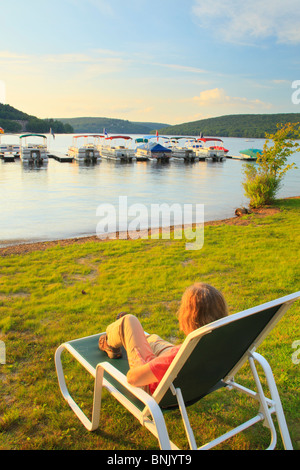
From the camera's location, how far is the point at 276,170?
41.0ft

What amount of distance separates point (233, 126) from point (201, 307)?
426 feet

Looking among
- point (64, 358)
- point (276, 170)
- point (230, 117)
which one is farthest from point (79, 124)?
point (64, 358)

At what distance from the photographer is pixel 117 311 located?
433 cm

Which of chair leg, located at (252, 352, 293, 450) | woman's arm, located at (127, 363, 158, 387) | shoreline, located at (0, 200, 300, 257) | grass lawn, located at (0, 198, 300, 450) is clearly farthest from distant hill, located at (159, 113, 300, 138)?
woman's arm, located at (127, 363, 158, 387)

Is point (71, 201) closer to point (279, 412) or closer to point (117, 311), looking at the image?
point (117, 311)

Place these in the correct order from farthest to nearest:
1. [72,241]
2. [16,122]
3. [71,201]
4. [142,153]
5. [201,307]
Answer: [16,122], [142,153], [71,201], [72,241], [201,307]

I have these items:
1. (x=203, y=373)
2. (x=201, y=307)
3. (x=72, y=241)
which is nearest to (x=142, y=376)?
(x=203, y=373)

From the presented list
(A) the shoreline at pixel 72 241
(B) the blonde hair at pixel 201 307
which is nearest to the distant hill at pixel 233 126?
(A) the shoreline at pixel 72 241

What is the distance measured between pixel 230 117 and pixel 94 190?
4776 inches

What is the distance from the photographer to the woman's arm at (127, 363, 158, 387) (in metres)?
2.04

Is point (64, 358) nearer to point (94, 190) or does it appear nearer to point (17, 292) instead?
point (17, 292)

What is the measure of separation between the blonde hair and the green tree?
11.0 meters

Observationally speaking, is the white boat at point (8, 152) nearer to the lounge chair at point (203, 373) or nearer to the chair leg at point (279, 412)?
the lounge chair at point (203, 373)

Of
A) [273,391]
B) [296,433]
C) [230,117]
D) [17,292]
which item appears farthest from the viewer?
[230,117]
